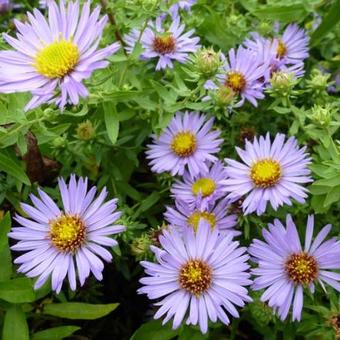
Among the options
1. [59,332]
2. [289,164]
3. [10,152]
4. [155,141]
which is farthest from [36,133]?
[289,164]

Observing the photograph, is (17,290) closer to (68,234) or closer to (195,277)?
(68,234)

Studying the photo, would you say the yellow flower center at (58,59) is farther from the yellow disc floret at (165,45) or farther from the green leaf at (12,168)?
the yellow disc floret at (165,45)

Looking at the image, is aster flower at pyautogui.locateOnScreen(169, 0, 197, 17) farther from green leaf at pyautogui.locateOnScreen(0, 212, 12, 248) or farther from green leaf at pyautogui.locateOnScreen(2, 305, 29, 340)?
green leaf at pyautogui.locateOnScreen(2, 305, 29, 340)

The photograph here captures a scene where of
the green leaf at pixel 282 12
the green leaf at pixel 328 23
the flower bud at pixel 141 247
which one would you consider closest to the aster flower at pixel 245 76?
the green leaf at pixel 282 12

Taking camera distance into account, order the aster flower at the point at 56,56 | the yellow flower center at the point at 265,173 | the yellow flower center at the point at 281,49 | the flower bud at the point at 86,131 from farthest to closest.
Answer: the yellow flower center at the point at 281,49, the flower bud at the point at 86,131, the yellow flower center at the point at 265,173, the aster flower at the point at 56,56

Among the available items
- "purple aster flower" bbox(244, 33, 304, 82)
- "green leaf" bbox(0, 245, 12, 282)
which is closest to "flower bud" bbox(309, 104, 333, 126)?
"purple aster flower" bbox(244, 33, 304, 82)

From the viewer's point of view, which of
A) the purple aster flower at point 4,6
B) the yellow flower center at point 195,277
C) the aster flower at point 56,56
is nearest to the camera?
the aster flower at point 56,56

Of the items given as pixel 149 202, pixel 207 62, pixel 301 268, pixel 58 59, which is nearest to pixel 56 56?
pixel 58 59
